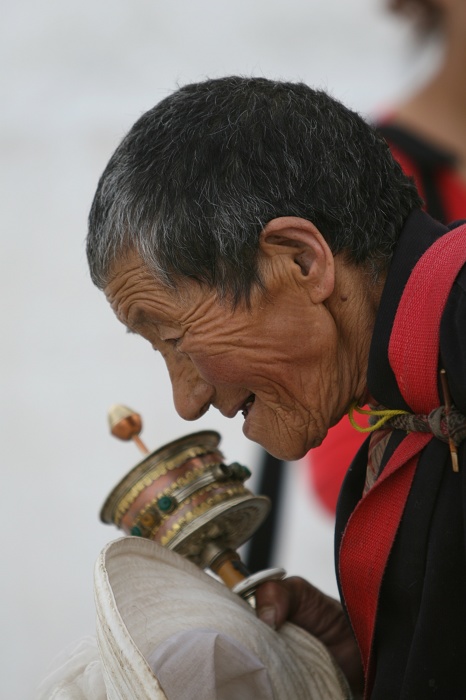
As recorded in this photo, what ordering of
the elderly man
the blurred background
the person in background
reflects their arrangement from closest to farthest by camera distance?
1. the elderly man
2. the person in background
3. the blurred background

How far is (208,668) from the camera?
4.33ft

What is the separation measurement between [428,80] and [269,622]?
1.49 m

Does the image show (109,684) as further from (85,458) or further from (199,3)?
(199,3)

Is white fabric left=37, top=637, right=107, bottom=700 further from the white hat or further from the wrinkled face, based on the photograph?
the wrinkled face

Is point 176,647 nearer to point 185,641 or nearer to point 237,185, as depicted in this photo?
point 185,641

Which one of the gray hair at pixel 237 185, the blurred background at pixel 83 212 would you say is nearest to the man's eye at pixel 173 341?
the gray hair at pixel 237 185

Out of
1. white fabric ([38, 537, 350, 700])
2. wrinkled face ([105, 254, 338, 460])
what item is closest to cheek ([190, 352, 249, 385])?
wrinkled face ([105, 254, 338, 460])

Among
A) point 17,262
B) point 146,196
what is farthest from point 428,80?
point 17,262

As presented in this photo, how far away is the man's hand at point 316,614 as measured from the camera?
1.65 metres

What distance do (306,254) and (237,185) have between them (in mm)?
132

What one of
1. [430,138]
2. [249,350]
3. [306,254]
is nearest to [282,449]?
[249,350]

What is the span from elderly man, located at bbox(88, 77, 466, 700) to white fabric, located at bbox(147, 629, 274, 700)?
17 centimetres

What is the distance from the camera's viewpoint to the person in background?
217 cm

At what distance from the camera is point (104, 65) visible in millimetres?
4867
